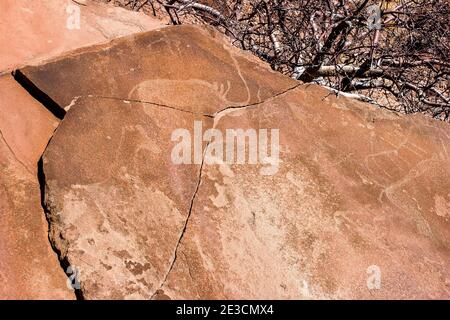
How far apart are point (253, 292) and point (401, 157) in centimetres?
96

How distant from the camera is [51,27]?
236 cm

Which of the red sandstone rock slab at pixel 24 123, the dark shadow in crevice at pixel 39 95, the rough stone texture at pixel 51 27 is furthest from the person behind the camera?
the rough stone texture at pixel 51 27

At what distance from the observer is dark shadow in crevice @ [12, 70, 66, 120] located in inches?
75.2

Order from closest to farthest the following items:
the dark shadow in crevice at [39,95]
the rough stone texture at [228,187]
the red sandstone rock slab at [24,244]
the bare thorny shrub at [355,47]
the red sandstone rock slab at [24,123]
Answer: the red sandstone rock slab at [24,244] → the rough stone texture at [228,187] → the red sandstone rock slab at [24,123] → the dark shadow in crevice at [39,95] → the bare thorny shrub at [355,47]

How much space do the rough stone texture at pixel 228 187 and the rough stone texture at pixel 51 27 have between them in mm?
188

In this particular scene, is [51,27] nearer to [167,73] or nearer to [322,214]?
[167,73]

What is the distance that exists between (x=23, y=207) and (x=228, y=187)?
2.29 ft

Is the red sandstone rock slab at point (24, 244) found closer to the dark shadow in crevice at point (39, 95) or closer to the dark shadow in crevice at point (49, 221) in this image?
the dark shadow in crevice at point (49, 221)

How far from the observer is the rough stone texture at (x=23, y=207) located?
151 cm

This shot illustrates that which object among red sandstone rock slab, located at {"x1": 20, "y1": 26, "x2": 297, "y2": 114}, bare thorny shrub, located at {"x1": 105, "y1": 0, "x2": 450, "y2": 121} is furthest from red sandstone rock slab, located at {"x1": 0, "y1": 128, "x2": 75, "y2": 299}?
bare thorny shrub, located at {"x1": 105, "y1": 0, "x2": 450, "y2": 121}

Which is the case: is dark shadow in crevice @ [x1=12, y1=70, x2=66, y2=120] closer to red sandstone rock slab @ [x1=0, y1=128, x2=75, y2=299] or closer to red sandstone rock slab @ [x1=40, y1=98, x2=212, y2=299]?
red sandstone rock slab @ [x1=40, y1=98, x2=212, y2=299]

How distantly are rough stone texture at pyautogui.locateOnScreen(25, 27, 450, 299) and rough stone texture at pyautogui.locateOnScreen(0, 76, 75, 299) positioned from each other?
7 cm

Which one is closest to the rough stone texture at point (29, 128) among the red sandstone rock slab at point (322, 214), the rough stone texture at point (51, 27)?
the rough stone texture at point (51, 27)

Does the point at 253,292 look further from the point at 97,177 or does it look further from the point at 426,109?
the point at 426,109
